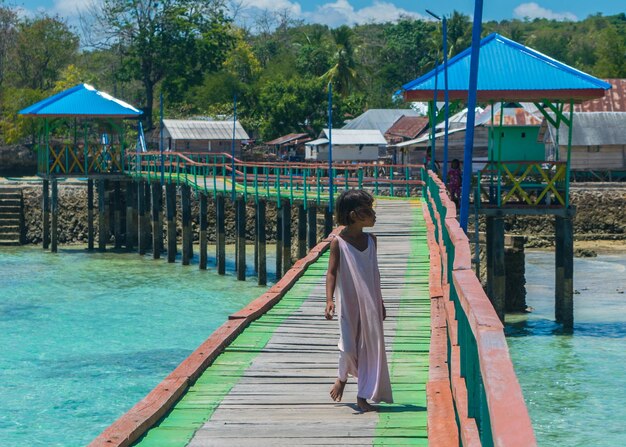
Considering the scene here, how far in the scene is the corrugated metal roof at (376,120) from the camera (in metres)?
60.1

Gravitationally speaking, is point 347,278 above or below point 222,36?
below

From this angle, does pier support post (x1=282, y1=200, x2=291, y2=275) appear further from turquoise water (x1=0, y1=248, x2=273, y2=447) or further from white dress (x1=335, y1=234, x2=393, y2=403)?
white dress (x1=335, y1=234, x2=393, y2=403)

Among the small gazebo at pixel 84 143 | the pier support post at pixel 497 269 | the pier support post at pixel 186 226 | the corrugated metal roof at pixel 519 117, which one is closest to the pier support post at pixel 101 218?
the small gazebo at pixel 84 143

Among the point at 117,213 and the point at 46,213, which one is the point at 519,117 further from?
the point at 46,213

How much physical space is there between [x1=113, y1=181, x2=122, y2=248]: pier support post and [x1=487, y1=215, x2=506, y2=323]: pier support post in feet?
65.9

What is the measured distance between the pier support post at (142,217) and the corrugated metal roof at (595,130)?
15.0m

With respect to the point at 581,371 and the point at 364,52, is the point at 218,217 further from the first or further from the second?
the point at 364,52

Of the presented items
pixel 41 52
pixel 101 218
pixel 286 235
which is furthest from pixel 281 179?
pixel 41 52

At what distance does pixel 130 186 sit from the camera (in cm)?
3934

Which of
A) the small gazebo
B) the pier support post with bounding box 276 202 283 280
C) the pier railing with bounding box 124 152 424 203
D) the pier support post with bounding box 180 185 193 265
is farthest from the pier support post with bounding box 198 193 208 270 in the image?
the small gazebo

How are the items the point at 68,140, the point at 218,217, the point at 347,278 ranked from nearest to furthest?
the point at 347,278, the point at 218,217, the point at 68,140

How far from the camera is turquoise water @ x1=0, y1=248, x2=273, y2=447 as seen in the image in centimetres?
1670

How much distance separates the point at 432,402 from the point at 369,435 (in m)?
0.42

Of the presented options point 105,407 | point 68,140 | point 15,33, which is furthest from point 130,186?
point 15,33
